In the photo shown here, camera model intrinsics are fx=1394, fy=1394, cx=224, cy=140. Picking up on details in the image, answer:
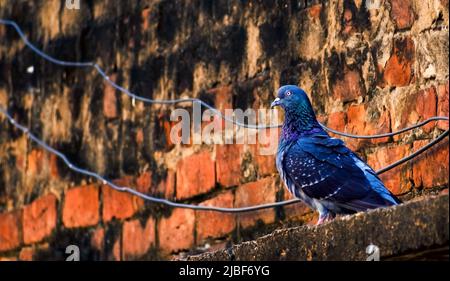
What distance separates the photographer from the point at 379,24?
5.92 m

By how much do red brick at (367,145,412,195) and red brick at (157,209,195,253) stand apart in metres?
1.34

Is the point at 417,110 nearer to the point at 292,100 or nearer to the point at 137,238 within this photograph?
the point at 292,100

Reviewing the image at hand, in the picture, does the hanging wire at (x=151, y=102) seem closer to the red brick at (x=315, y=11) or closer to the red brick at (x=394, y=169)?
the red brick at (x=394, y=169)

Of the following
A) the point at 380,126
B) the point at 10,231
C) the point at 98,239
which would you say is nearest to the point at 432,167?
the point at 380,126

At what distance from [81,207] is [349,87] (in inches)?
86.1

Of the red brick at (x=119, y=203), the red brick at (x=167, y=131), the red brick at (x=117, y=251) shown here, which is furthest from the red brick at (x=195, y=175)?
the red brick at (x=117, y=251)

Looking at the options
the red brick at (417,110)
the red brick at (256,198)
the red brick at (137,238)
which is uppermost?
the red brick at (417,110)

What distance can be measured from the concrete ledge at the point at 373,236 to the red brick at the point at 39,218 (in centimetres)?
342

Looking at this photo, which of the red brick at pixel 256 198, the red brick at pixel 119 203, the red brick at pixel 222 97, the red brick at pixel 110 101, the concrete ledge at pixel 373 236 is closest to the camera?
the concrete ledge at pixel 373 236

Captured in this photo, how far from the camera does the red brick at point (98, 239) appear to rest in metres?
7.49

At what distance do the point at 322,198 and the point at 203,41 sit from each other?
6.88ft

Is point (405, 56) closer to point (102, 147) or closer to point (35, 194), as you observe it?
point (102, 147)

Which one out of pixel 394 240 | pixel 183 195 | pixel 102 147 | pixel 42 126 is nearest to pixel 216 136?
pixel 183 195

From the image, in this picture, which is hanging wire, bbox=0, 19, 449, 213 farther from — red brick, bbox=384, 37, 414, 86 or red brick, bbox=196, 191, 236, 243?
red brick, bbox=384, 37, 414, 86
